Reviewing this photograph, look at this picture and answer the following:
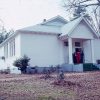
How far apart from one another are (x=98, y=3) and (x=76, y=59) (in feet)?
40.5

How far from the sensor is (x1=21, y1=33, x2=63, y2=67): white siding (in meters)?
25.9

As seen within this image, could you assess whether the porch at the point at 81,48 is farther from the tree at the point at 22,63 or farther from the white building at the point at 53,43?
the tree at the point at 22,63

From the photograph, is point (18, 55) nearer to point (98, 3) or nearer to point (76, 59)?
point (76, 59)

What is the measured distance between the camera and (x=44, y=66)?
1041 inches

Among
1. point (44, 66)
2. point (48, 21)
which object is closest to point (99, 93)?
point (44, 66)

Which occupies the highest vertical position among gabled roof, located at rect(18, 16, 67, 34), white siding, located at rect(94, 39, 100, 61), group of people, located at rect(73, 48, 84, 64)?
gabled roof, located at rect(18, 16, 67, 34)

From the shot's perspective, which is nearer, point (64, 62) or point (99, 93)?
point (99, 93)

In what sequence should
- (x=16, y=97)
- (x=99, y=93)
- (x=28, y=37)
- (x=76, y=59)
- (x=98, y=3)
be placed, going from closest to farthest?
(x=16, y=97) → (x=99, y=93) → (x=98, y=3) → (x=28, y=37) → (x=76, y=59)

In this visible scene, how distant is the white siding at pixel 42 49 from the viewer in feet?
85.0

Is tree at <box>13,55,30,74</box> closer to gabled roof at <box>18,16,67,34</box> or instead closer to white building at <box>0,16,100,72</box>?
white building at <box>0,16,100,72</box>

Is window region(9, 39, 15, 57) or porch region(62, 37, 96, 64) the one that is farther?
window region(9, 39, 15, 57)

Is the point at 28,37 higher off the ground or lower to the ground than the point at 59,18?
lower

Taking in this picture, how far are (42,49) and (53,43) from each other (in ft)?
4.94

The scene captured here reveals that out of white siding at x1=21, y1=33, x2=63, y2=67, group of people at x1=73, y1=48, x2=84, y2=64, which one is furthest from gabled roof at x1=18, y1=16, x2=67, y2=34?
group of people at x1=73, y1=48, x2=84, y2=64
